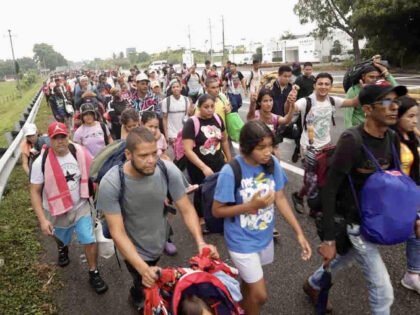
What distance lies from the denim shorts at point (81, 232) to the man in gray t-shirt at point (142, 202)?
103cm

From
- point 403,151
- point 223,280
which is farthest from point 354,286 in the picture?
point 223,280

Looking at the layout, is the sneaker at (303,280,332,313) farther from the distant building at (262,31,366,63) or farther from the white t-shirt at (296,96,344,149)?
the distant building at (262,31,366,63)

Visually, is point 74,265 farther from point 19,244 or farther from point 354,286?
point 354,286

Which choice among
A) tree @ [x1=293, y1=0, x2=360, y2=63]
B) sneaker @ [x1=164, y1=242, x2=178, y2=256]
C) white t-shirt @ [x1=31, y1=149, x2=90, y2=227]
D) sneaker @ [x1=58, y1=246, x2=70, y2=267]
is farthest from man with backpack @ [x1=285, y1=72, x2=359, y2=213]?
tree @ [x1=293, y1=0, x2=360, y2=63]

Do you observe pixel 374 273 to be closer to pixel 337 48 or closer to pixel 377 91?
pixel 377 91

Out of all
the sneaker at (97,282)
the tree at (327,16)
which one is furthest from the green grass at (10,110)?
the tree at (327,16)

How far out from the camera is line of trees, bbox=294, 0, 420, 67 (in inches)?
831

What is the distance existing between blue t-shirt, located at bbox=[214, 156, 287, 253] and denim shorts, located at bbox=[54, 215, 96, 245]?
180 centimetres

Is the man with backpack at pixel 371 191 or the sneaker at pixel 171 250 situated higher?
the man with backpack at pixel 371 191

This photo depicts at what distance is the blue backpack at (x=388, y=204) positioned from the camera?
2.26 meters

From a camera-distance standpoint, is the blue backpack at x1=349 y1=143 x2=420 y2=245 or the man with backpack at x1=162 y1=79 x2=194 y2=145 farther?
the man with backpack at x1=162 y1=79 x2=194 y2=145

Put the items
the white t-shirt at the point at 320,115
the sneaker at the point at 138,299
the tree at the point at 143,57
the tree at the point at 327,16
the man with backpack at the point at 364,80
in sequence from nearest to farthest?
1. the sneaker at the point at 138,299
2. the man with backpack at the point at 364,80
3. the white t-shirt at the point at 320,115
4. the tree at the point at 327,16
5. the tree at the point at 143,57

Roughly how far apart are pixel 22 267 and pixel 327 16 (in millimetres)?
31610

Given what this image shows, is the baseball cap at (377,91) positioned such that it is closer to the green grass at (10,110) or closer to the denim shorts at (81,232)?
the denim shorts at (81,232)
